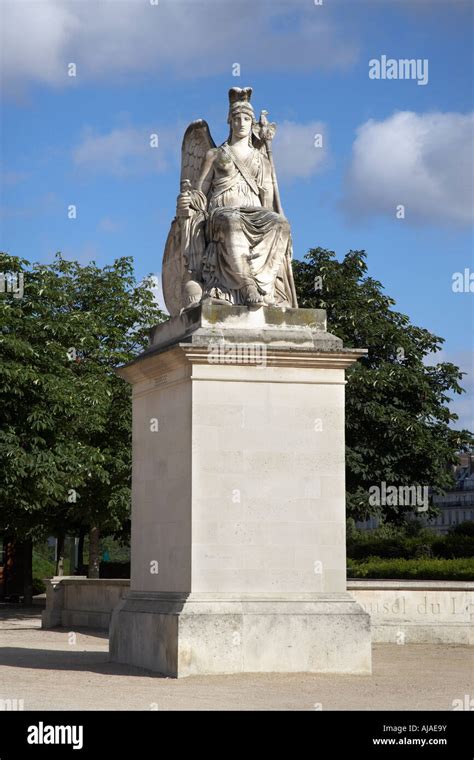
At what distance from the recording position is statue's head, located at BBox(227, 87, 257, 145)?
18719mm

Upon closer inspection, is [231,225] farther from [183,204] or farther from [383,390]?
[383,390]

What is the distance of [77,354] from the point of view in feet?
123

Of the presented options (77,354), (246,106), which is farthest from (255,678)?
(77,354)

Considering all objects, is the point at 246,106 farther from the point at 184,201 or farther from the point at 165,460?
the point at 165,460

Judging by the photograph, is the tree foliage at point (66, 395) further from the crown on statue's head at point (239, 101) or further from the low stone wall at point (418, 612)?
the crown on statue's head at point (239, 101)

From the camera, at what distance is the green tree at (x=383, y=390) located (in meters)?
37.9

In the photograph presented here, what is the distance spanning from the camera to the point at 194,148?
1919cm

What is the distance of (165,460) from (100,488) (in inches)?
718

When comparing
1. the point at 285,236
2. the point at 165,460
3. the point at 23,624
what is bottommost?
the point at 23,624

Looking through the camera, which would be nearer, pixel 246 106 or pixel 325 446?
pixel 325 446

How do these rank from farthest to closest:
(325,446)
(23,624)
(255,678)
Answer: (23,624), (325,446), (255,678)

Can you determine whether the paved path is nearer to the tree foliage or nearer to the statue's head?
the statue's head
